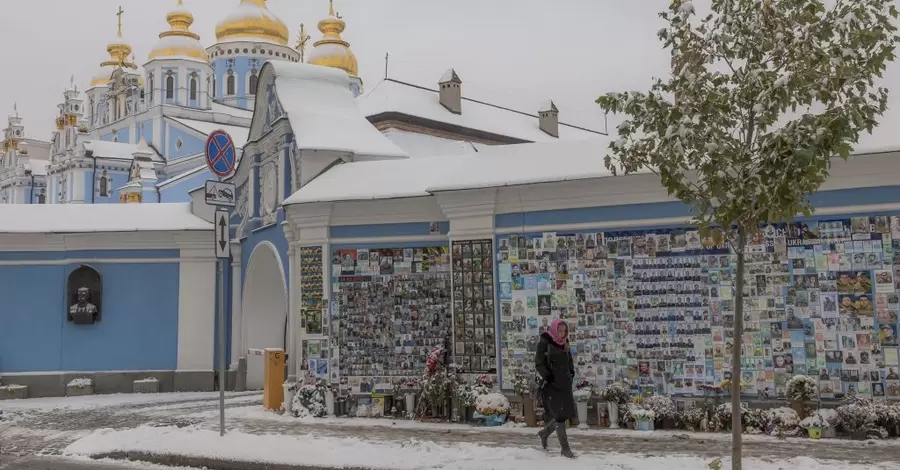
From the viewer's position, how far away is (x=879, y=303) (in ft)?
32.7

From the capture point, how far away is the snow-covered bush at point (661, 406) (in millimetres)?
10461

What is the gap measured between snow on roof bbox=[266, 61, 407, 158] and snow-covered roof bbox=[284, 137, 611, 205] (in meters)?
0.63

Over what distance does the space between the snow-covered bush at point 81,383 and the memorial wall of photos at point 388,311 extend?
7.11 metres

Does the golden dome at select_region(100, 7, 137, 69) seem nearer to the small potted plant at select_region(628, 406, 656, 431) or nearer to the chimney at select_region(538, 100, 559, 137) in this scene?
the chimney at select_region(538, 100, 559, 137)

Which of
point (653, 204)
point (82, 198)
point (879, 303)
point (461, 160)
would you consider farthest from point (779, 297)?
point (82, 198)

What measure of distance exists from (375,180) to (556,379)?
5.56m

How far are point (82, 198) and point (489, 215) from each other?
50969 millimetres

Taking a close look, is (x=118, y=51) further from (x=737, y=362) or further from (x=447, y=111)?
(x=737, y=362)

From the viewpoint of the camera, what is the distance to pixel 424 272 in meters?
12.7

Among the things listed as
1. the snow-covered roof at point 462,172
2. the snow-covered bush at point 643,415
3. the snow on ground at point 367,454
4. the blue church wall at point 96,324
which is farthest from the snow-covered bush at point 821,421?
the blue church wall at point 96,324

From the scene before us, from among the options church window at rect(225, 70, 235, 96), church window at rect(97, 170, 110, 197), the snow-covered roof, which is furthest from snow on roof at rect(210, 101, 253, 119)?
the snow-covered roof

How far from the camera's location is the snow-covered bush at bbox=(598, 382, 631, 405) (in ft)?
35.5

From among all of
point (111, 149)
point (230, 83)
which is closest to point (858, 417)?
point (230, 83)

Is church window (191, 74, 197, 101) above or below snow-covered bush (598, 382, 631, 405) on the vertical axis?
above
